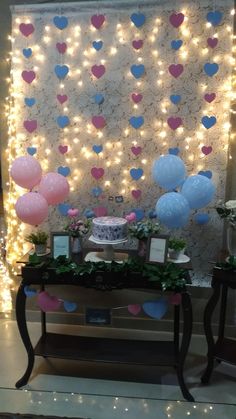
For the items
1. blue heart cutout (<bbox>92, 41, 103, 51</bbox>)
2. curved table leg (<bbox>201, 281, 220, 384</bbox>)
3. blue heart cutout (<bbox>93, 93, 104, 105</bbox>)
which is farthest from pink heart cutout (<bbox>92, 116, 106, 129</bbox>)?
curved table leg (<bbox>201, 281, 220, 384</bbox>)

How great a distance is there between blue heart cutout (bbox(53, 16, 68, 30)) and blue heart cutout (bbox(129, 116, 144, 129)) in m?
0.76

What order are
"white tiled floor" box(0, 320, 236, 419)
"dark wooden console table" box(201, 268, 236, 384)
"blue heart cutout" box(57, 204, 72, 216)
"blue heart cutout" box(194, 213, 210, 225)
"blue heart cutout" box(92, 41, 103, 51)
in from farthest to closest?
1. "blue heart cutout" box(57, 204, 72, 216)
2. "blue heart cutout" box(194, 213, 210, 225)
3. "blue heart cutout" box(92, 41, 103, 51)
4. "dark wooden console table" box(201, 268, 236, 384)
5. "white tiled floor" box(0, 320, 236, 419)

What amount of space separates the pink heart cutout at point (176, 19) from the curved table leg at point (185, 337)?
170cm

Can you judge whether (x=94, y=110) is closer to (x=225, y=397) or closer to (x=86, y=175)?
(x=86, y=175)

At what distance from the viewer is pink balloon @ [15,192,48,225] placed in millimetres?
2260

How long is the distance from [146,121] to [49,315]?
65.1 inches

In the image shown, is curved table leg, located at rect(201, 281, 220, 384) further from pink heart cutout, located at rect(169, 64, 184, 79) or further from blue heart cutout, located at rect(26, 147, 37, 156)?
blue heart cutout, located at rect(26, 147, 37, 156)

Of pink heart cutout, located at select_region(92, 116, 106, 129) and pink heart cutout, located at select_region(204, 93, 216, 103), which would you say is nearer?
pink heart cutout, located at select_region(204, 93, 216, 103)

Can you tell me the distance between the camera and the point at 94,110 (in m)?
2.62

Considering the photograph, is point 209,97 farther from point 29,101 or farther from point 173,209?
point 29,101

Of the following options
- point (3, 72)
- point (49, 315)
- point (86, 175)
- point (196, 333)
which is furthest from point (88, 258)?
point (3, 72)

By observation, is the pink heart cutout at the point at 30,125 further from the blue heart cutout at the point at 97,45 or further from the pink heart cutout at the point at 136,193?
the pink heart cutout at the point at 136,193

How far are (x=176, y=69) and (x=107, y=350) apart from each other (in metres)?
1.87

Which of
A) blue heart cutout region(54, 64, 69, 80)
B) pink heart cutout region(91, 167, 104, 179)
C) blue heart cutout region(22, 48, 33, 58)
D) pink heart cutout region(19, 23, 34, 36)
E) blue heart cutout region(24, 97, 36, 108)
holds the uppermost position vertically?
pink heart cutout region(19, 23, 34, 36)
